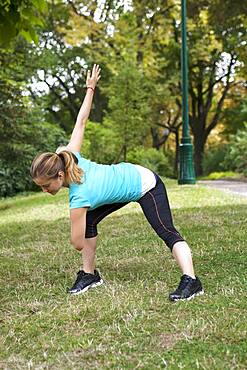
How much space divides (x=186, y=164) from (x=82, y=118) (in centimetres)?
1077

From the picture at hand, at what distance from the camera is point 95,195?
14.1ft

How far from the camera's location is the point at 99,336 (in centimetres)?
343

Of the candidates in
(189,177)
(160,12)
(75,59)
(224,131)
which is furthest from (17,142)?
(224,131)

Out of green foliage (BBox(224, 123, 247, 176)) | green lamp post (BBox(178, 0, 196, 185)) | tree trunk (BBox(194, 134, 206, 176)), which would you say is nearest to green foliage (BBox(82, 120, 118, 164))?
green foliage (BBox(224, 123, 247, 176))

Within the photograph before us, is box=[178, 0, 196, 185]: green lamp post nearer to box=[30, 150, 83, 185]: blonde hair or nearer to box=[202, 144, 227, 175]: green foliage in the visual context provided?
box=[30, 150, 83, 185]: blonde hair

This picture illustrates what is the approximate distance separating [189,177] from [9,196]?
8171 millimetres

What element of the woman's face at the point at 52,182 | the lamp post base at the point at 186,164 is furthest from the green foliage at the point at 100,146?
the woman's face at the point at 52,182

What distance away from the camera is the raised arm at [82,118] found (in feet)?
15.6

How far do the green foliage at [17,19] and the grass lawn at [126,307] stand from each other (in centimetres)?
218

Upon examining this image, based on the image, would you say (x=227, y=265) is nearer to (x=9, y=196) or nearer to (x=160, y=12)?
(x=9, y=196)

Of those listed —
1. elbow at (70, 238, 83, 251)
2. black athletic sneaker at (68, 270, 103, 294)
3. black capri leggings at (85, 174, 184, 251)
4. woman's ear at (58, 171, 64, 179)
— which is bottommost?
black athletic sneaker at (68, 270, 103, 294)

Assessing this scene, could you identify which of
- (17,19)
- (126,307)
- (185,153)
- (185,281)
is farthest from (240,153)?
(126,307)

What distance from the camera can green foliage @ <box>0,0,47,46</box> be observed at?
5.18m

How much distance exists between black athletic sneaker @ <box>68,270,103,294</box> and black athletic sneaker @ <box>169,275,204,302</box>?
2.66 ft
